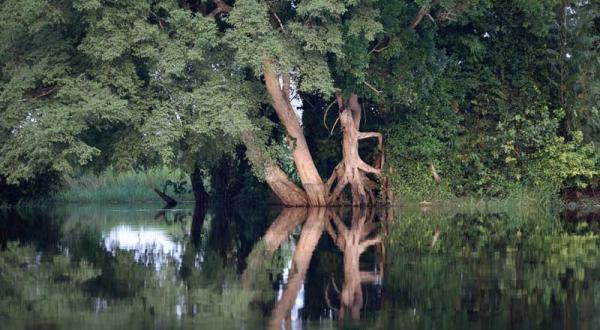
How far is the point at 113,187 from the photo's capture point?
42.0 metres

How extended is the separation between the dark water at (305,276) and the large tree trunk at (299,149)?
932cm

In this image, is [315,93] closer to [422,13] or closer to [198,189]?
[422,13]

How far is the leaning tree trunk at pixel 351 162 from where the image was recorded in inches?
1309

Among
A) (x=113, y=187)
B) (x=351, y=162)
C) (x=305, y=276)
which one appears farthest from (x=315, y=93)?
(x=305, y=276)

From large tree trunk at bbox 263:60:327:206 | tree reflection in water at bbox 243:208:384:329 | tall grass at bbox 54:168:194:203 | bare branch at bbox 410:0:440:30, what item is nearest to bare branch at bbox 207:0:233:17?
large tree trunk at bbox 263:60:327:206

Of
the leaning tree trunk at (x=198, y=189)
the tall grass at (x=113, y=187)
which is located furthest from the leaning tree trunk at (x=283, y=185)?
the tall grass at (x=113, y=187)

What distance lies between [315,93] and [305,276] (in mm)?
18958

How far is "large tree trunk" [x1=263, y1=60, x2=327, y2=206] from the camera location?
31922 millimetres

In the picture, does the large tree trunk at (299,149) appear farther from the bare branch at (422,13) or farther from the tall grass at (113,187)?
the tall grass at (113,187)

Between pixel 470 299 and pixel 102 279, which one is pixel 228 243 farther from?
pixel 470 299

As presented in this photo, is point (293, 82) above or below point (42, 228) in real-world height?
above

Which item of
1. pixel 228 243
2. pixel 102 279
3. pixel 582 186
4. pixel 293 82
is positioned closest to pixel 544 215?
pixel 582 186

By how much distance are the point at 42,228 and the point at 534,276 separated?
13.6 metres

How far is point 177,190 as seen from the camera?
41562 millimetres
